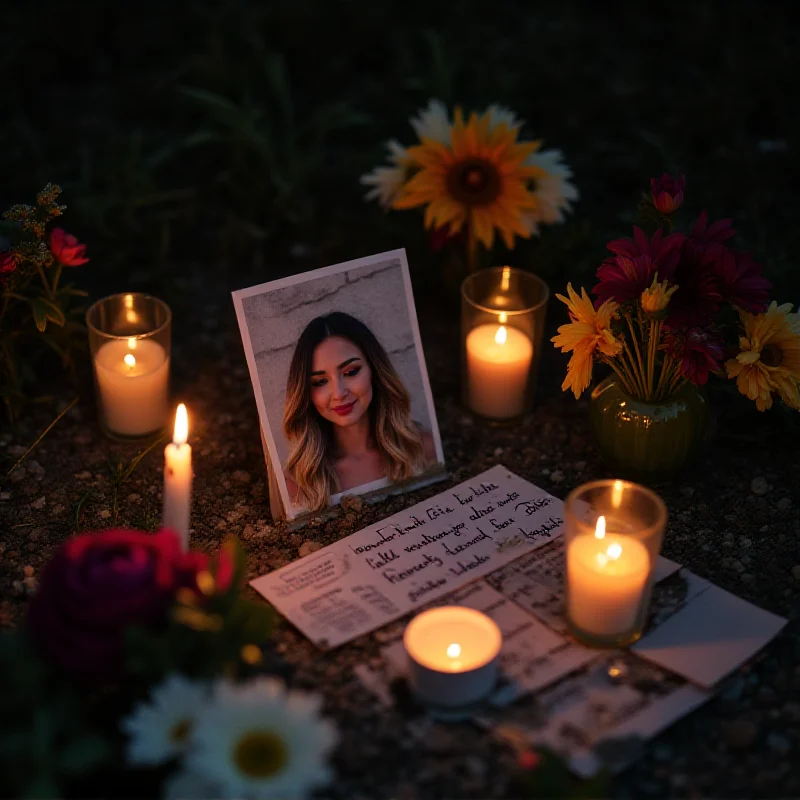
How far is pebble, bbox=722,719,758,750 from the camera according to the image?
142 centimetres

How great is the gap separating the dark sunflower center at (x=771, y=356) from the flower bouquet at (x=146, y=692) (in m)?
0.92

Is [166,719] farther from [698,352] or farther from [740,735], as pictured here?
[698,352]

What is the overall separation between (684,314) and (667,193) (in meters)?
0.21

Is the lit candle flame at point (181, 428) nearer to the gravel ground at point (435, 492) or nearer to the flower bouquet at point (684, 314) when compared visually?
the gravel ground at point (435, 492)

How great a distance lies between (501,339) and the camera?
1.99 metres

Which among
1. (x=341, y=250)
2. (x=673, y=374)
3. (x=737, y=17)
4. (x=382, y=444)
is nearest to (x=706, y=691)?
(x=673, y=374)

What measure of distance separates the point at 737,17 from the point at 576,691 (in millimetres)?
2409

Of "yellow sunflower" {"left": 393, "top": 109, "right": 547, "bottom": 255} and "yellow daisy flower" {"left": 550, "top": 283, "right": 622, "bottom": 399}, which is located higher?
"yellow sunflower" {"left": 393, "top": 109, "right": 547, "bottom": 255}

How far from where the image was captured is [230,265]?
2.50m

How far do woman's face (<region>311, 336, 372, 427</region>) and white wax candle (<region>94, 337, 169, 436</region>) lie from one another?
0.32 metres

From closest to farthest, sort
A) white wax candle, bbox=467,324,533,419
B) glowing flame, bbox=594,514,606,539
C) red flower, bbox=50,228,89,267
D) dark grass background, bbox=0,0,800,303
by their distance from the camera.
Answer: glowing flame, bbox=594,514,606,539 → red flower, bbox=50,228,89,267 → white wax candle, bbox=467,324,533,419 → dark grass background, bbox=0,0,800,303

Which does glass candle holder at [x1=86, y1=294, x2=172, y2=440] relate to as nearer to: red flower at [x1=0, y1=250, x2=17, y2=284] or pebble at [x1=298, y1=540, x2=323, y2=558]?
red flower at [x1=0, y1=250, x2=17, y2=284]

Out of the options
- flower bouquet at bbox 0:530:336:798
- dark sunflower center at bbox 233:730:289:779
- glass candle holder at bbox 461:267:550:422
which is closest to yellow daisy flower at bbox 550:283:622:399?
glass candle holder at bbox 461:267:550:422

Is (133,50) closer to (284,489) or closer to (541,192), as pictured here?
(541,192)
